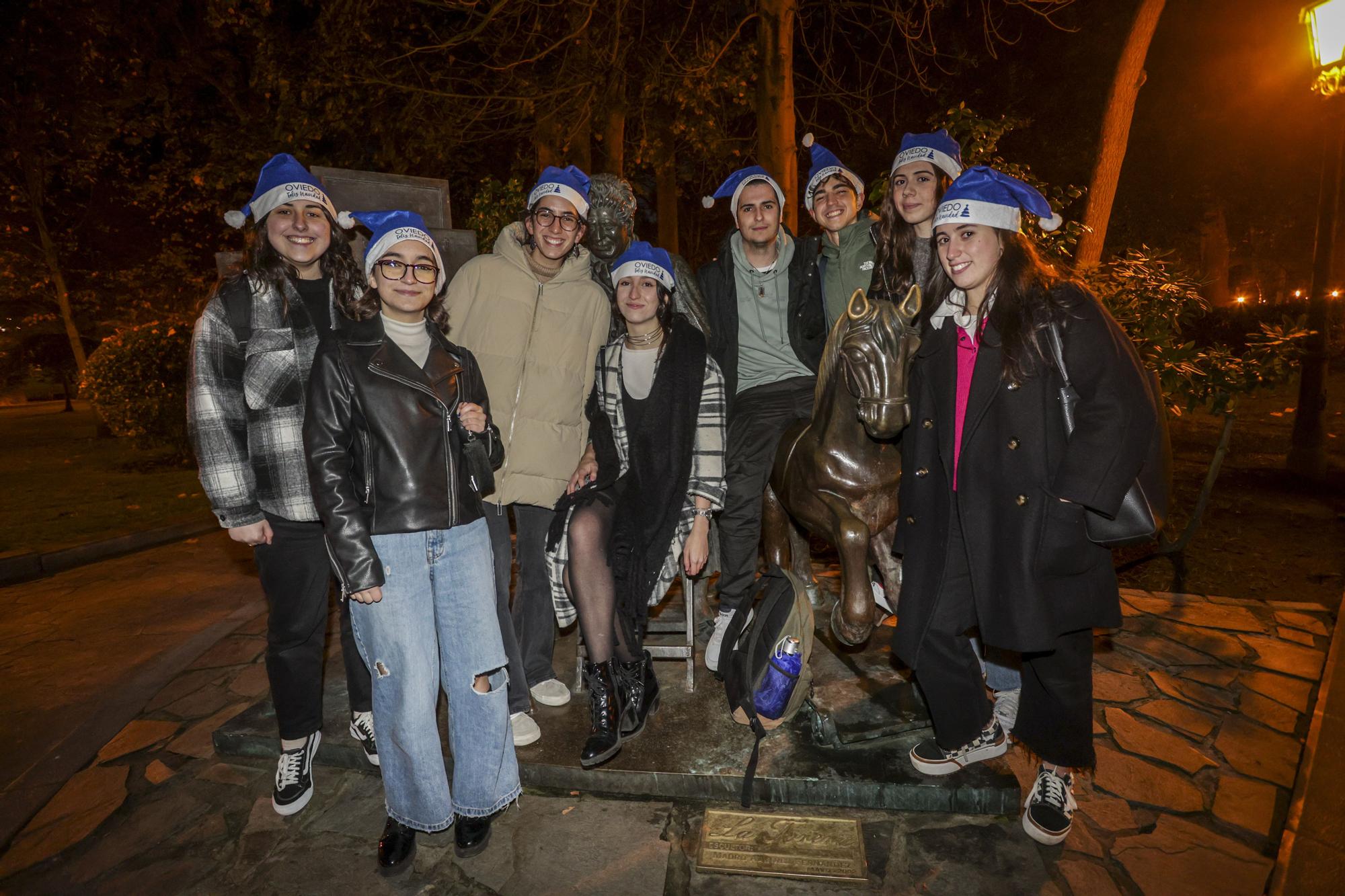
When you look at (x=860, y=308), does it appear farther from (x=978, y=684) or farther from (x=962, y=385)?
(x=978, y=684)

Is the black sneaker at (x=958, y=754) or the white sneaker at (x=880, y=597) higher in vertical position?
the white sneaker at (x=880, y=597)

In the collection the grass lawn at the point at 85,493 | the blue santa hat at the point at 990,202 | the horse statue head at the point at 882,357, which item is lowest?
the grass lawn at the point at 85,493

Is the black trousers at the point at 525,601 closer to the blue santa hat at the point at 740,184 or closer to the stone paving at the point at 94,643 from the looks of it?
the blue santa hat at the point at 740,184

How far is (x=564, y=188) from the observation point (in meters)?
3.43

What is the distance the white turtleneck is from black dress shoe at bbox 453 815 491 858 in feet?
6.00

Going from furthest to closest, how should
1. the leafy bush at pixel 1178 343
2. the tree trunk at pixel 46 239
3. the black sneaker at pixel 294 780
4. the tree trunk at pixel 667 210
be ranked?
1. the tree trunk at pixel 46 239
2. the tree trunk at pixel 667 210
3. the leafy bush at pixel 1178 343
4. the black sneaker at pixel 294 780

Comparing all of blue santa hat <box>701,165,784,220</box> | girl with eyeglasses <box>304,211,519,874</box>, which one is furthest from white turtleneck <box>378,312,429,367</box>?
blue santa hat <box>701,165,784,220</box>

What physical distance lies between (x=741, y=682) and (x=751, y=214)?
229 centimetres

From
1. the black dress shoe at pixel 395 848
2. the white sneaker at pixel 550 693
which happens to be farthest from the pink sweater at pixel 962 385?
the black dress shoe at pixel 395 848

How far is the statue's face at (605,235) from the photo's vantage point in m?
3.92

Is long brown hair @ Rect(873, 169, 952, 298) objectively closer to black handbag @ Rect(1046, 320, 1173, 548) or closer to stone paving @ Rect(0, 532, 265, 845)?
black handbag @ Rect(1046, 320, 1173, 548)

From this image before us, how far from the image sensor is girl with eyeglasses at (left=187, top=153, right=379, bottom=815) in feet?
9.45

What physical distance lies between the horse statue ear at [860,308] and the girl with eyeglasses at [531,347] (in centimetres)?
129

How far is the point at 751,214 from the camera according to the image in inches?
148
